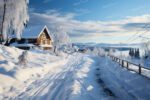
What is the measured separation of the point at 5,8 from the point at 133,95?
1900 cm

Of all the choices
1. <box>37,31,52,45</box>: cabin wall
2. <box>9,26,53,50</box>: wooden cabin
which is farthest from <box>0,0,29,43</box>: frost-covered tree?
<box>37,31,52,45</box>: cabin wall

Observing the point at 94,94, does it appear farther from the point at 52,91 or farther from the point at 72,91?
the point at 52,91

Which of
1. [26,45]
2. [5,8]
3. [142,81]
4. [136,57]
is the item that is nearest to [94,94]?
[142,81]

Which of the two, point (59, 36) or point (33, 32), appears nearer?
point (33, 32)

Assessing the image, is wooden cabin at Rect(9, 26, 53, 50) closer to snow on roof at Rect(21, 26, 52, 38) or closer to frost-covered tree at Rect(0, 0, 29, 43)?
snow on roof at Rect(21, 26, 52, 38)

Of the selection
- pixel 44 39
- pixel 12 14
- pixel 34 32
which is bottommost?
pixel 44 39

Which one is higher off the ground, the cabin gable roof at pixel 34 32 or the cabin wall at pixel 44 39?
the cabin gable roof at pixel 34 32

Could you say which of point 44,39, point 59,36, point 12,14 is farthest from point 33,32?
point 12,14

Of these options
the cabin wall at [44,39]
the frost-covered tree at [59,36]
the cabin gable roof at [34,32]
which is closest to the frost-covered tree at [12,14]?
the cabin gable roof at [34,32]

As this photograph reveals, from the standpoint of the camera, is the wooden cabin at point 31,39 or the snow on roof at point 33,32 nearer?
the wooden cabin at point 31,39

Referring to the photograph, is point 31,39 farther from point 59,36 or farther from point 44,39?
Result: point 59,36

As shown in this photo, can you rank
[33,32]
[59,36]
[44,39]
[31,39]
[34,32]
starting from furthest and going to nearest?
[59,36] < [44,39] < [33,32] < [34,32] < [31,39]

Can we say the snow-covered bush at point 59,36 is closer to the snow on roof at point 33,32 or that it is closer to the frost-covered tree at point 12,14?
the snow on roof at point 33,32

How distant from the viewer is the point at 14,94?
12.4m
